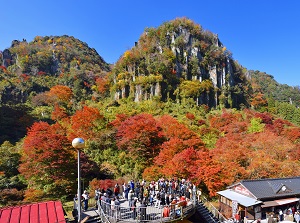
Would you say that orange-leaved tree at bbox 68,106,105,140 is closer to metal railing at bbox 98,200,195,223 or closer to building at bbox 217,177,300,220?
building at bbox 217,177,300,220

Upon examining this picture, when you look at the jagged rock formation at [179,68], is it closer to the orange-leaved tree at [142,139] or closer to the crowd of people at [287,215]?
the orange-leaved tree at [142,139]

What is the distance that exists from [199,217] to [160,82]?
4414cm

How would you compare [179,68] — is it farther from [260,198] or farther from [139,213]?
[139,213]

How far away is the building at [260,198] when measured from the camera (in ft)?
64.2

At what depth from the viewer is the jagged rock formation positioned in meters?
59.2

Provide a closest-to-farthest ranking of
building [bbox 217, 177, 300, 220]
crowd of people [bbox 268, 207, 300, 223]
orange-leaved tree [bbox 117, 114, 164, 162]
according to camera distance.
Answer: crowd of people [bbox 268, 207, 300, 223]
building [bbox 217, 177, 300, 220]
orange-leaved tree [bbox 117, 114, 164, 162]

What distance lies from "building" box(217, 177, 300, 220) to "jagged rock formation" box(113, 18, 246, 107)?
123 ft

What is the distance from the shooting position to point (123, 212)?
12.8 meters

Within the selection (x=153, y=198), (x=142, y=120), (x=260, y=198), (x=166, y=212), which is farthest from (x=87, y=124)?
(x=260, y=198)

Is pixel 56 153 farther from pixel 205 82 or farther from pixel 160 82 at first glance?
pixel 205 82

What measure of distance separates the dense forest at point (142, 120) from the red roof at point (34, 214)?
46.8 ft

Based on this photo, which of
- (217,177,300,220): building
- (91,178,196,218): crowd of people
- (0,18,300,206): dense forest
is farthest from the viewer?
(0,18,300,206): dense forest

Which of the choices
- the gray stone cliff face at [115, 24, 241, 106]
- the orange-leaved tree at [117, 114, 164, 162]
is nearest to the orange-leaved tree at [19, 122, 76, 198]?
the orange-leaved tree at [117, 114, 164, 162]

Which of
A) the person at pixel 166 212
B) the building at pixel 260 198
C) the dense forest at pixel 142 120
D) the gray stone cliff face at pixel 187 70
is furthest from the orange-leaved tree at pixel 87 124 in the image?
the person at pixel 166 212
